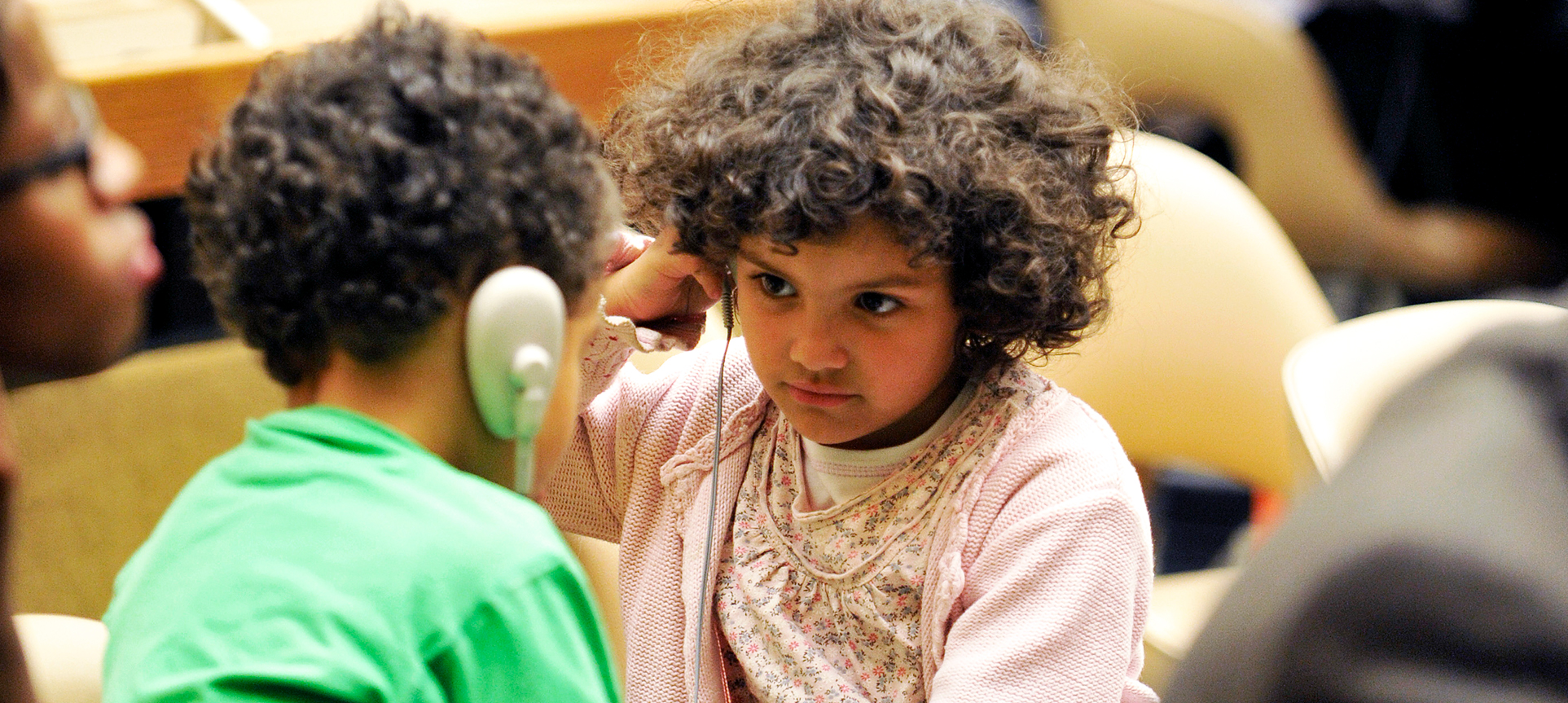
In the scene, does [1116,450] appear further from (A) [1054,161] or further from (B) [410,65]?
(B) [410,65]

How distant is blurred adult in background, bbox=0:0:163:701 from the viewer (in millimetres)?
606

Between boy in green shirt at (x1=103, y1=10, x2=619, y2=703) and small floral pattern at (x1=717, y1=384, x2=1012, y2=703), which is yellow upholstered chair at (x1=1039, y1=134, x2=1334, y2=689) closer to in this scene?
small floral pattern at (x1=717, y1=384, x2=1012, y2=703)

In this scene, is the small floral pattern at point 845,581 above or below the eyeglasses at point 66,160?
below

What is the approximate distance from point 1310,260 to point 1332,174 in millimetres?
174

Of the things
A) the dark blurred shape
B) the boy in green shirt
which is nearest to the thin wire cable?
the boy in green shirt

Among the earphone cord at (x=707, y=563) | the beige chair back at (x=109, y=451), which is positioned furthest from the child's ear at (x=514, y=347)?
the beige chair back at (x=109, y=451)

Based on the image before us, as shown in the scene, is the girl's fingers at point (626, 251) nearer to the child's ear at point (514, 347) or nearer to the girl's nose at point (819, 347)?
the girl's nose at point (819, 347)

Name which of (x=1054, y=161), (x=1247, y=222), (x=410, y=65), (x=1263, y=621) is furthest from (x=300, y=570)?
(x=1247, y=222)

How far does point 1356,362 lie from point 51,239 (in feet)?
3.87

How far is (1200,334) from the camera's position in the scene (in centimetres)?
164

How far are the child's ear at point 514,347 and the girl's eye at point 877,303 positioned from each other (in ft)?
0.87

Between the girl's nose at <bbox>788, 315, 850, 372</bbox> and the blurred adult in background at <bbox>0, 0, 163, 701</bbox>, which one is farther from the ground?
the blurred adult in background at <bbox>0, 0, 163, 701</bbox>

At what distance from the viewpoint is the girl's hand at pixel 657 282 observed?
1.11 meters

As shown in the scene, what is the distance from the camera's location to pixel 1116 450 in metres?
1.00
